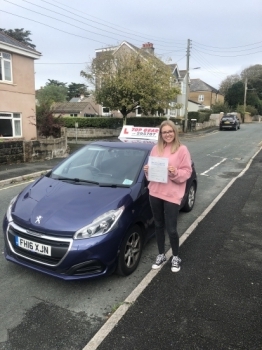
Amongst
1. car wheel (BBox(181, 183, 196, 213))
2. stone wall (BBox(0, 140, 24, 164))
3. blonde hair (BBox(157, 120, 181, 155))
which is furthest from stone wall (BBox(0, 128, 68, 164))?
blonde hair (BBox(157, 120, 181, 155))

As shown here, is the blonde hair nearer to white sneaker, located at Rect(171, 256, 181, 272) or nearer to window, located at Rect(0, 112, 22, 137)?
white sneaker, located at Rect(171, 256, 181, 272)

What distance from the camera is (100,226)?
122 inches

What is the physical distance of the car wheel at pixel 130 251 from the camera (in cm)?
330

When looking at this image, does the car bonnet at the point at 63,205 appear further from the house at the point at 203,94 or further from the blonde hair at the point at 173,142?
the house at the point at 203,94

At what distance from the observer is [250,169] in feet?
36.4

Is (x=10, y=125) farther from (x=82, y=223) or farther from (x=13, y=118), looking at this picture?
(x=82, y=223)

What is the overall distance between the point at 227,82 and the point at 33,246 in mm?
80415

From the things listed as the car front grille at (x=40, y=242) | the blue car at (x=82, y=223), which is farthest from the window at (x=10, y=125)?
the car front grille at (x=40, y=242)

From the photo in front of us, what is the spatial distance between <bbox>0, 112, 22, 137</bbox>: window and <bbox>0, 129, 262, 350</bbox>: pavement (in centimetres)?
1558

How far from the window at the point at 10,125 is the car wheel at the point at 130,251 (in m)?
16.0

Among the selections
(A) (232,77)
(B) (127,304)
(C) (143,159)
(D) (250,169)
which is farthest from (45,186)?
(A) (232,77)

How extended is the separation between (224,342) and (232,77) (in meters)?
80.4

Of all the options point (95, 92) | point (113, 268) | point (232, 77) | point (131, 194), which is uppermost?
point (232, 77)

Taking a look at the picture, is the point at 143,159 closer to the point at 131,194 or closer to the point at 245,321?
the point at 131,194
